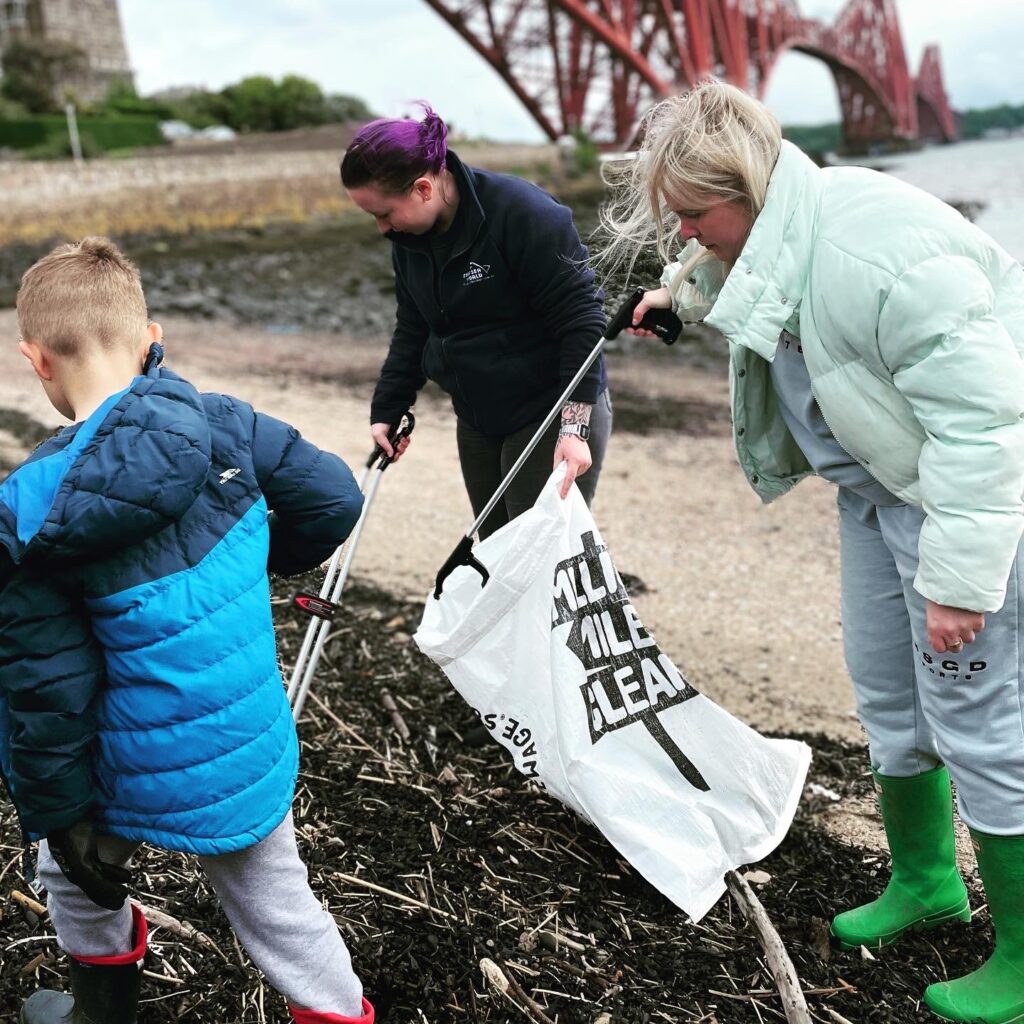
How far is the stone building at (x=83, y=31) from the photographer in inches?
1907

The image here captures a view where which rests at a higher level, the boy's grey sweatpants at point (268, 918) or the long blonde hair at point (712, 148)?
the long blonde hair at point (712, 148)

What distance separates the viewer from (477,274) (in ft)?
9.61

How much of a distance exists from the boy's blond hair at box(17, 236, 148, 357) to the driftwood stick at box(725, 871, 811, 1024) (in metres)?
1.83

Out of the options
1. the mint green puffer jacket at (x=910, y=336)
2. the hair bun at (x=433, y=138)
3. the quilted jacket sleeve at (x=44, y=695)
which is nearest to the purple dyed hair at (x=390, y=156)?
the hair bun at (x=433, y=138)

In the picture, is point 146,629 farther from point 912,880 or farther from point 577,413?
point 912,880

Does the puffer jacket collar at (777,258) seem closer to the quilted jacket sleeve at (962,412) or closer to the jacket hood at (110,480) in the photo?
the quilted jacket sleeve at (962,412)

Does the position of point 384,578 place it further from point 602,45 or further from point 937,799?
point 602,45

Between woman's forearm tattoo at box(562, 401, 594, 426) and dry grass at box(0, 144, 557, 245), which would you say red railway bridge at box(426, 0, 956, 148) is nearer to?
dry grass at box(0, 144, 557, 245)

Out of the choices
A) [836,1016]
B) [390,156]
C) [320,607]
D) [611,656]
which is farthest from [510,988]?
[390,156]

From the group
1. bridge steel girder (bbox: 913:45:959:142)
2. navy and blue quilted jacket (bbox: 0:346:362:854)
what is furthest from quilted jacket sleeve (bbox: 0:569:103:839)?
bridge steel girder (bbox: 913:45:959:142)

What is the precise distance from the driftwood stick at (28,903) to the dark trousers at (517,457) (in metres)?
1.62

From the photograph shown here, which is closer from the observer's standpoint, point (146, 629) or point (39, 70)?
point (146, 629)

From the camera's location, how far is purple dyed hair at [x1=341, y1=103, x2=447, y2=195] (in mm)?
2654

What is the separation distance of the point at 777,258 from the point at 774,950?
1487mm
